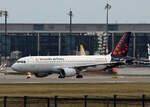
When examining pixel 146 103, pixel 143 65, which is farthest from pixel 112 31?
pixel 146 103

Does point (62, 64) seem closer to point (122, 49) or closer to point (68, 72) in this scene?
point (68, 72)

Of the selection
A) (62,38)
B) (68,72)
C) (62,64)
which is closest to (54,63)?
(62,64)

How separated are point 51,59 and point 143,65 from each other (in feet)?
186

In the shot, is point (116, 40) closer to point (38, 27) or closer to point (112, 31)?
point (112, 31)

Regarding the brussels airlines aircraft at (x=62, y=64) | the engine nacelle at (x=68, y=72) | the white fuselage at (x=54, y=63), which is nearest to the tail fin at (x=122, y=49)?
the brussels airlines aircraft at (x=62, y=64)

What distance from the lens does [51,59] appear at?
3369 inches

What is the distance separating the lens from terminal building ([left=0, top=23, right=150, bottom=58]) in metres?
178

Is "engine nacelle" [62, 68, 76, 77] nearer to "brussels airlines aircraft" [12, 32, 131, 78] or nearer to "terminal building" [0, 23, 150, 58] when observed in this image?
"brussels airlines aircraft" [12, 32, 131, 78]

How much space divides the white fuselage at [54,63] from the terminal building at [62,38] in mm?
89584

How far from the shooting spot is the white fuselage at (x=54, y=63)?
84.2 m

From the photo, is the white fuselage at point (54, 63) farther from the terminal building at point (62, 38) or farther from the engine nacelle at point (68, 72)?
the terminal building at point (62, 38)

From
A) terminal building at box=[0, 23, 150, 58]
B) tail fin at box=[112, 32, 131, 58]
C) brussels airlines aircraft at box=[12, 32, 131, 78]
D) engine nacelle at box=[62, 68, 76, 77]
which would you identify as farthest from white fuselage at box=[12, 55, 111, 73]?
terminal building at box=[0, 23, 150, 58]

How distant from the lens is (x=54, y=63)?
280ft

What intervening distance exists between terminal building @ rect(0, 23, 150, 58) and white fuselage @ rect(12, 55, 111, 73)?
8958 centimetres
